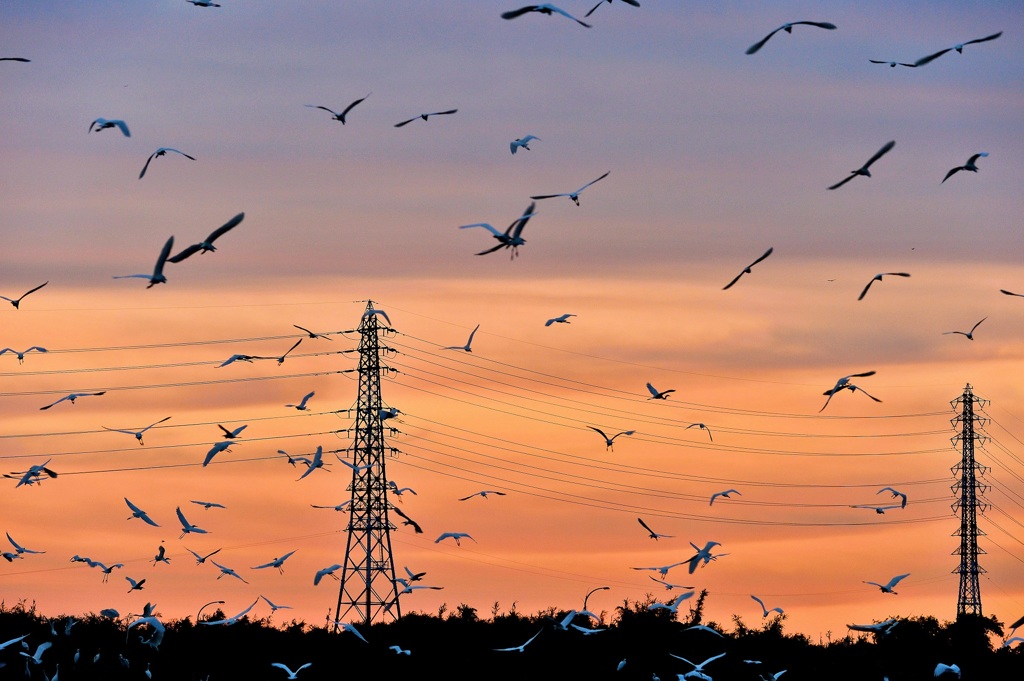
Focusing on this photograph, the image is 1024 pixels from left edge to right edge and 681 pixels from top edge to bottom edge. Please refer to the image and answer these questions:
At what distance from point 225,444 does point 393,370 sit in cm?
3119

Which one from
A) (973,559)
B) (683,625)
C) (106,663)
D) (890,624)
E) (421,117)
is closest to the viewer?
(421,117)

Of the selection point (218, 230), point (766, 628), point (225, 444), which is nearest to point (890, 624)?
point (225, 444)

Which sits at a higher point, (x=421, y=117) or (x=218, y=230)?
(x=421, y=117)

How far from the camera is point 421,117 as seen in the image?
3862cm

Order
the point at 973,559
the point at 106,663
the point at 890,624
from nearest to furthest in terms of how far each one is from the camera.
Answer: the point at 890,624 → the point at 106,663 → the point at 973,559

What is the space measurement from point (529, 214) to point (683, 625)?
42.8 meters

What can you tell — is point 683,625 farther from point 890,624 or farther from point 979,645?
point 890,624

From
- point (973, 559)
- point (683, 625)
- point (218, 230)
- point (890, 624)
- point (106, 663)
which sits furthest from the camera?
point (973, 559)

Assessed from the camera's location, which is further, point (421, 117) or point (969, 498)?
point (969, 498)

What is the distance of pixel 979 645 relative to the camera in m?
76.4

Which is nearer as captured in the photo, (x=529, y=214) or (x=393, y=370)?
(x=529, y=214)

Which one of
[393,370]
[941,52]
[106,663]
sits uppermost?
[393,370]

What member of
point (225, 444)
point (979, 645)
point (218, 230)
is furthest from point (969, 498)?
point (218, 230)

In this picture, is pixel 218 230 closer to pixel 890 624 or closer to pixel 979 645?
pixel 890 624
